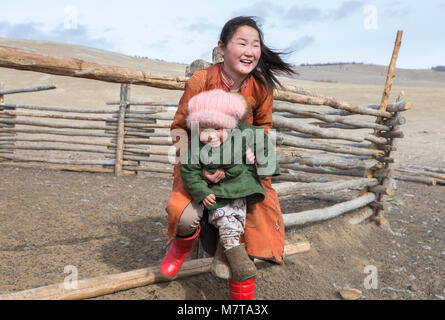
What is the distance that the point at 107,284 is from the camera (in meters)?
1.90

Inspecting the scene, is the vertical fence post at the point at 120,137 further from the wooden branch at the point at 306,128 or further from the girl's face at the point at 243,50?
the girl's face at the point at 243,50

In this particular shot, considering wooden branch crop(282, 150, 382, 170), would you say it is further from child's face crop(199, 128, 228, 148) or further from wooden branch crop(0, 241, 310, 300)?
child's face crop(199, 128, 228, 148)

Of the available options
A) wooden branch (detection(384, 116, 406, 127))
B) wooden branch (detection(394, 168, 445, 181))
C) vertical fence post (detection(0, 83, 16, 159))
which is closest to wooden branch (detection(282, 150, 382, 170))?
wooden branch (detection(384, 116, 406, 127))

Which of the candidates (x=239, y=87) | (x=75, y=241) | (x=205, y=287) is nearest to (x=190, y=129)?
(x=239, y=87)

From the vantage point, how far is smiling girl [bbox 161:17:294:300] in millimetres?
1836

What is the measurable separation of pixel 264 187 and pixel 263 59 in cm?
74

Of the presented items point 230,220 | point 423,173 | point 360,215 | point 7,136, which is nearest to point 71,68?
point 230,220

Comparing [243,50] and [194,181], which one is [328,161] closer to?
[243,50]

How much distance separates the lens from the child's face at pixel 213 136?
1.76 metres

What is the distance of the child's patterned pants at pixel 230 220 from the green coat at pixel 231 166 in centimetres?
4

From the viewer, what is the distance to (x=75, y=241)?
296 centimetres
